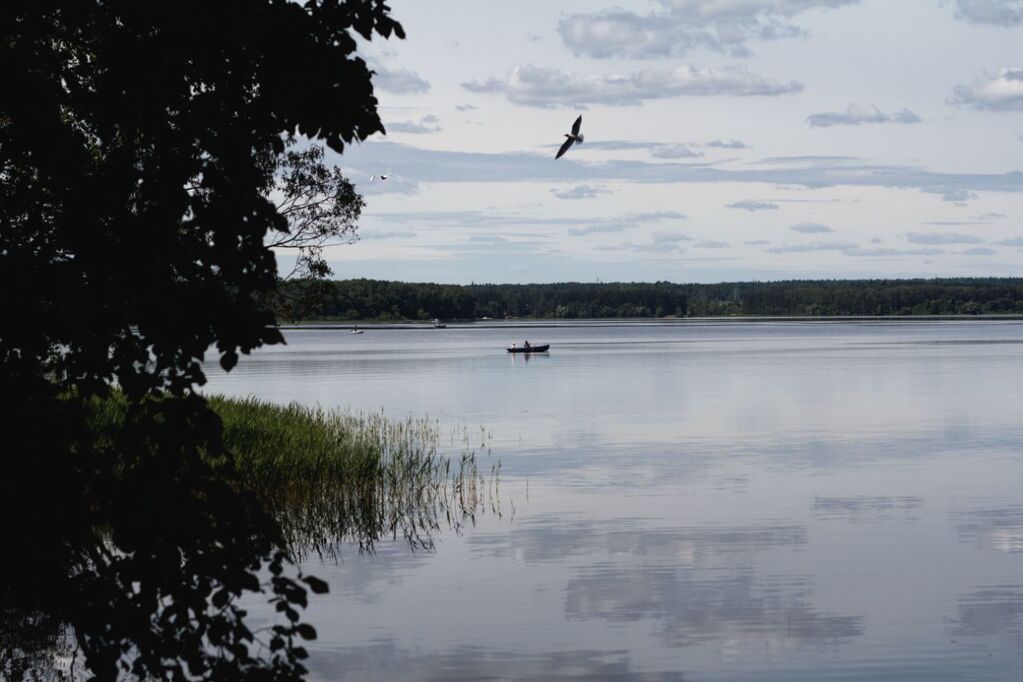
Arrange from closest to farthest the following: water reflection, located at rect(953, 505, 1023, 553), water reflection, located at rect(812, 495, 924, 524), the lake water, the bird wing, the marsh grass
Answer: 1. the lake water
2. water reflection, located at rect(953, 505, 1023, 553)
3. the marsh grass
4. water reflection, located at rect(812, 495, 924, 524)
5. the bird wing

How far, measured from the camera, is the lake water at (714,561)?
54.2ft

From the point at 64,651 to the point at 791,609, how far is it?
32.1 ft

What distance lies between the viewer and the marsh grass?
78.9 ft

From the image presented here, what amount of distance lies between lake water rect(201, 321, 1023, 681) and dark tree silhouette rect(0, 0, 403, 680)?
24.4 feet

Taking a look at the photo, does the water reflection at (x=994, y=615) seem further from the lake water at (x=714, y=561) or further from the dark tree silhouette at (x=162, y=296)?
the dark tree silhouette at (x=162, y=296)

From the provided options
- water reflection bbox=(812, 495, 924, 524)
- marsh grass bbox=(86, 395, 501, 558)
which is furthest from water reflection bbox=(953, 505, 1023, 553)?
marsh grass bbox=(86, 395, 501, 558)

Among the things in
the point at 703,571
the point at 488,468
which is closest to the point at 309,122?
the point at 703,571

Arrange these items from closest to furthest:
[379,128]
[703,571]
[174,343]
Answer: [174,343]
[379,128]
[703,571]

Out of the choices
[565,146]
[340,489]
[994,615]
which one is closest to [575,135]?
[565,146]

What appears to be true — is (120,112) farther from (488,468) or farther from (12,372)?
(488,468)

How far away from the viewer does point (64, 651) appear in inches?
623

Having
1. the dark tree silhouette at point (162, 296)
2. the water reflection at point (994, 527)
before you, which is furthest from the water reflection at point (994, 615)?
the dark tree silhouette at point (162, 296)

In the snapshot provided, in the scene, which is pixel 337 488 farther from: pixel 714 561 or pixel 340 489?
pixel 714 561

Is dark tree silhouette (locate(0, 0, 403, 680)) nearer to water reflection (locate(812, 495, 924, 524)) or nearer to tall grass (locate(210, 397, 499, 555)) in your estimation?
tall grass (locate(210, 397, 499, 555))
